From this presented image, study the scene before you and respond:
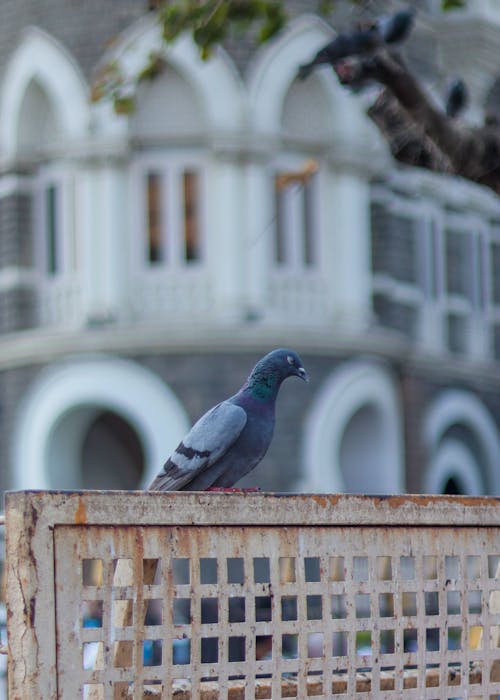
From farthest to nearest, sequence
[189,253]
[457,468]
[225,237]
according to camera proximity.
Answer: [457,468] < [189,253] < [225,237]

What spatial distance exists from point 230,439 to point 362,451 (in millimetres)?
15497

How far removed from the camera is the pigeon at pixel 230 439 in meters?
5.80

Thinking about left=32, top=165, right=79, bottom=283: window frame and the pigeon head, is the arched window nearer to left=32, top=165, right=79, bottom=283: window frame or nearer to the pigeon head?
left=32, top=165, right=79, bottom=283: window frame

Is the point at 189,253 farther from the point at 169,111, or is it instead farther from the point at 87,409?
the point at 87,409

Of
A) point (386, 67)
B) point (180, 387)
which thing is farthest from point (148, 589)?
point (180, 387)

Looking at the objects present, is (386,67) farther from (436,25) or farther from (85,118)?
(436,25)

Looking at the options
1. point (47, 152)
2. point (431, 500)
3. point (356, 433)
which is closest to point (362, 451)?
point (356, 433)

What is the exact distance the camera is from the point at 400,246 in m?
21.5

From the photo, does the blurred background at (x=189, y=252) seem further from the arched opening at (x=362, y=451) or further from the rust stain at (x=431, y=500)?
the rust stain at (x=431, y=500)

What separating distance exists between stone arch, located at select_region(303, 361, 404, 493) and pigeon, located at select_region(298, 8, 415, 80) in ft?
36.0

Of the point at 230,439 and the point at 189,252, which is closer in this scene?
the point at 230,439

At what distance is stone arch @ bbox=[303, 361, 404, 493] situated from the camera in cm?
2003

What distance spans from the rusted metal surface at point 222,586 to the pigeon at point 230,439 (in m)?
0.85

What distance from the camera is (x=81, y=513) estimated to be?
13.8ft
